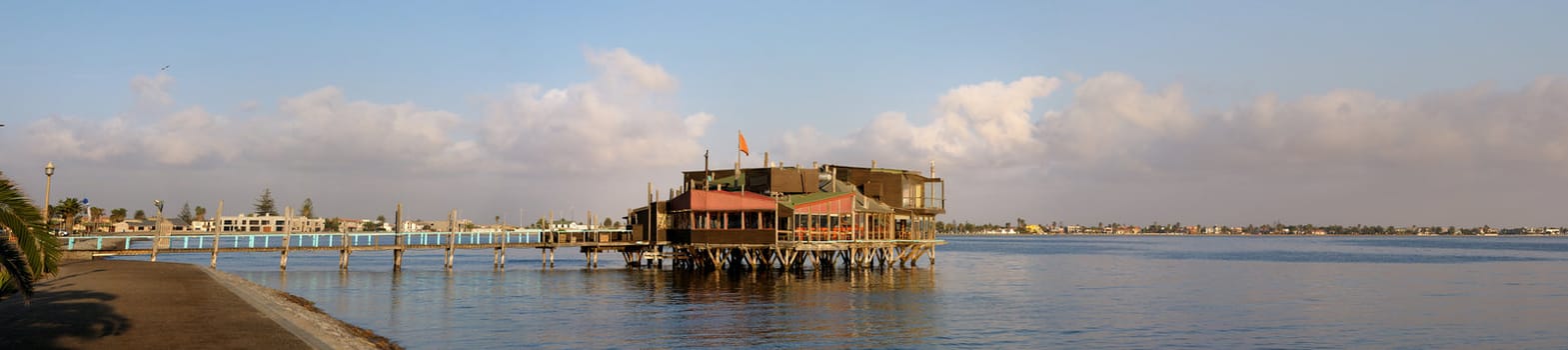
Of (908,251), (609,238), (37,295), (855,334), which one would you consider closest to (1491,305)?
(855,334)

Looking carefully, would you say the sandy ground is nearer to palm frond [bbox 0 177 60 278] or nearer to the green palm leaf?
the green palm leaf

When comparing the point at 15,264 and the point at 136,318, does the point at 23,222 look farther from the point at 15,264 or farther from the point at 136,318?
the point at 136,318

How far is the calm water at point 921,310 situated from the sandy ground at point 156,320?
4254mm

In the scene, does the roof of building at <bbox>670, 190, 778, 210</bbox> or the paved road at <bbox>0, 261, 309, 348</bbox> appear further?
the roof of building at <bbox>670, 190, 778, 210</bbox>

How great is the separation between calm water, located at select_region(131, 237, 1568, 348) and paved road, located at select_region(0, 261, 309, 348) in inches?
216

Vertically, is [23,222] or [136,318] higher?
[23,222]

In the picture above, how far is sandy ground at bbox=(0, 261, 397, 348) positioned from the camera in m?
19.9

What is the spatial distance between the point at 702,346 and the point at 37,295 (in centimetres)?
1827

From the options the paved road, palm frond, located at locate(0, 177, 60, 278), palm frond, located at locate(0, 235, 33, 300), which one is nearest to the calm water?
the paved road

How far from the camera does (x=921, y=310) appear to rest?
4134 centimetres

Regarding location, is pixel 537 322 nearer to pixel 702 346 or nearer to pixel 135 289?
pixel 702 346

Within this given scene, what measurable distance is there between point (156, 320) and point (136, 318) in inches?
24.6

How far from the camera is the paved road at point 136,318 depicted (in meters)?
19.7

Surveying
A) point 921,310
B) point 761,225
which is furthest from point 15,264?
point 761,225
